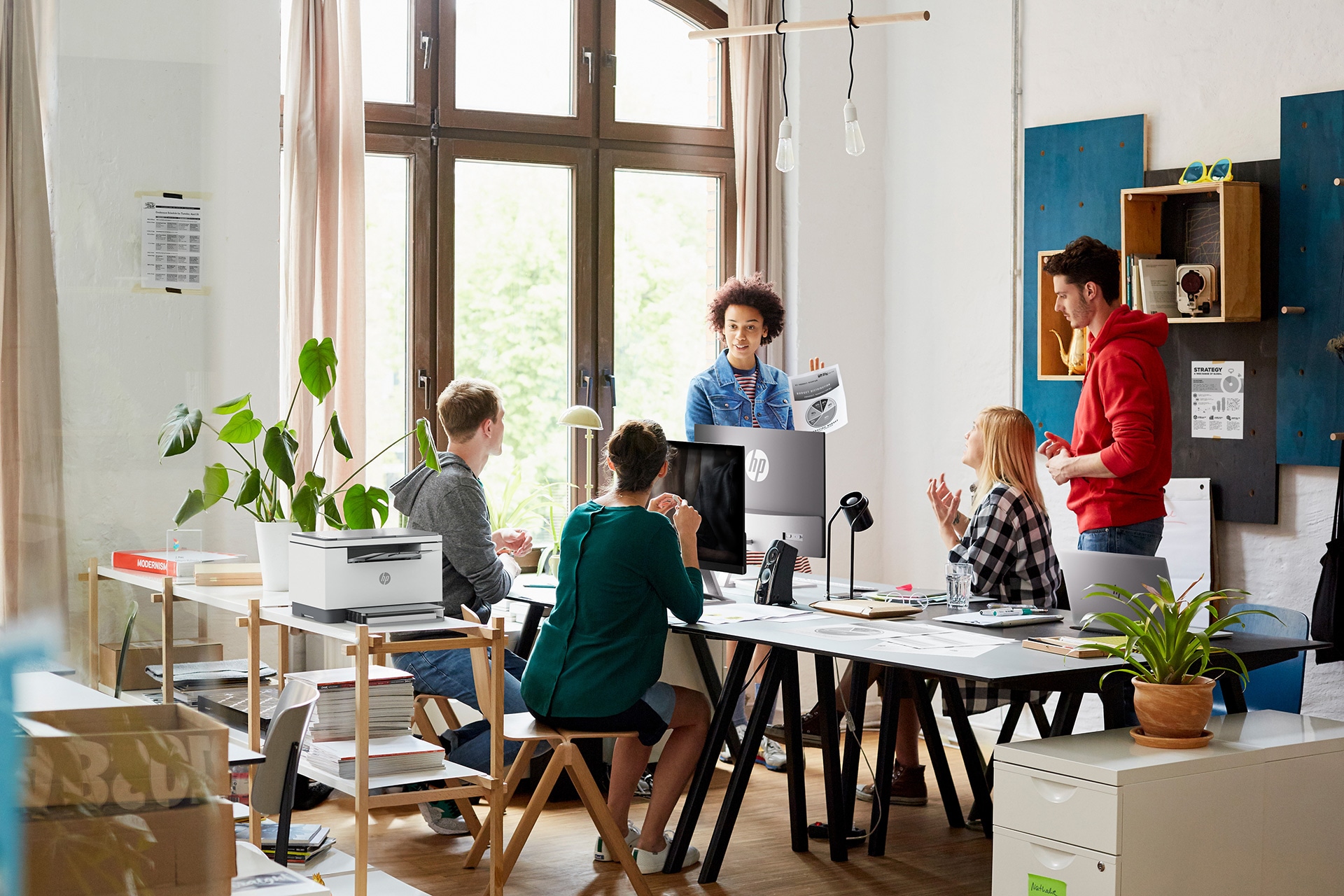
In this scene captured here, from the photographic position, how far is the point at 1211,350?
450cm

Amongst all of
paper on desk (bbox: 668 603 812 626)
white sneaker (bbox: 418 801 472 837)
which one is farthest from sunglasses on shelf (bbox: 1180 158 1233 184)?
white sneaker (bbox: 418 801 472 837)

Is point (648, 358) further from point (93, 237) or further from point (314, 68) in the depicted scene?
point (93, 237)

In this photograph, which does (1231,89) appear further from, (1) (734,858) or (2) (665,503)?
(1) (734,858)

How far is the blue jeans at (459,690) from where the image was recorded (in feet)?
12.0

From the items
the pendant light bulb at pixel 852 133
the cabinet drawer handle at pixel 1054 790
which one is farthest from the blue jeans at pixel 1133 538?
the pendant light bulb at pixel 852 133

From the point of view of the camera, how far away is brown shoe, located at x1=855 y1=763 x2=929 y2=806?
4.45 metres

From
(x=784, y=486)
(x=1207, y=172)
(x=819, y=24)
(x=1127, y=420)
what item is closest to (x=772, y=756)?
(x=784, y=486)

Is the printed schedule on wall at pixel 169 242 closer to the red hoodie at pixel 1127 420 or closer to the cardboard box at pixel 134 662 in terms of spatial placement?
the cardboard box at pixel 134 662

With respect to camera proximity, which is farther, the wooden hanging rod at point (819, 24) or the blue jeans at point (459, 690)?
the wooden hanging rod at point (819, 24)

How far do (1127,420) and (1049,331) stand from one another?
111 cm

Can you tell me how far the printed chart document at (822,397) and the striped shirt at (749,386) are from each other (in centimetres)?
17

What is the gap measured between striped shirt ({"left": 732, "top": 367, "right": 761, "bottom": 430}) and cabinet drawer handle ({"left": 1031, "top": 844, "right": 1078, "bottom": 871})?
102 inches

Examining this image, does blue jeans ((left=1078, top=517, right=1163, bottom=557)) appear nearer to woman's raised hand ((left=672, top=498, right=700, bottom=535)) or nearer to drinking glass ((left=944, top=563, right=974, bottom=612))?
drinking glass ((left=944, top=563, right=974, bottom=612))

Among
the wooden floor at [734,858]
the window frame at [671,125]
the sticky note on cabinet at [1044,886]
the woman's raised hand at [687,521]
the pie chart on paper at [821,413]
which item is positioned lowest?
the wooden floor at [734,858]
